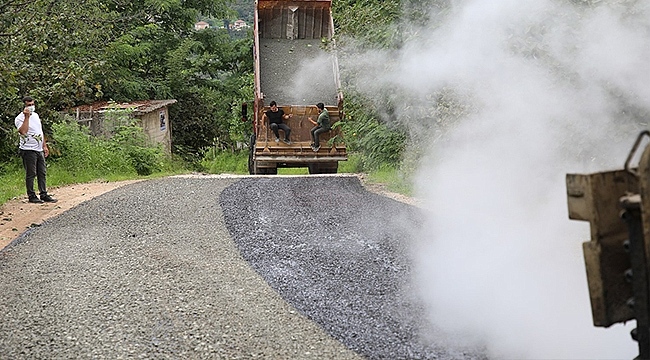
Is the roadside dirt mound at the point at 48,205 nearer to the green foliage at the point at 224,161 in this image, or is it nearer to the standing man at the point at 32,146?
the standing man at the point at 32,146

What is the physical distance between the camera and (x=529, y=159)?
7.33 meters

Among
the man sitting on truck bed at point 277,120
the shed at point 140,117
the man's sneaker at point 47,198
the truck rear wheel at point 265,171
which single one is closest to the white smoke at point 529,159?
the man's sneaker at point 47,198

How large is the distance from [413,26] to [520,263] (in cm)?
777

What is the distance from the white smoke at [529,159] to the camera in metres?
5.27

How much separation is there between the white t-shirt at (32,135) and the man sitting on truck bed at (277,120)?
5.81 meters

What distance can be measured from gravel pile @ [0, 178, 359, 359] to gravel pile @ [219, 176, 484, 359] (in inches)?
7.5

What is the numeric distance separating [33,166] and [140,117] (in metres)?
9.45

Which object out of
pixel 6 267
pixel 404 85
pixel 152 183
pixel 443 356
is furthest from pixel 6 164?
pixel 443 356

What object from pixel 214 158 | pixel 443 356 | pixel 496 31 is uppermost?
pixel 496 31

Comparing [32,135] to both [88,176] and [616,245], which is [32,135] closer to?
[88,176]

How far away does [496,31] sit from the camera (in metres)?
8.42

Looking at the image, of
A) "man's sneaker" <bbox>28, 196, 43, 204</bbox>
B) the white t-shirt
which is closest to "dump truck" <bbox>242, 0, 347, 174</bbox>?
"man's sneaker" <bbox>28, 196, 43, 204</bbox>

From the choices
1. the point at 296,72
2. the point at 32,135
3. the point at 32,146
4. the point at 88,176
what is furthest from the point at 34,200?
the point at 296,72

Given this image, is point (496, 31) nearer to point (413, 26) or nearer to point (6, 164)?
point (413, 26)
